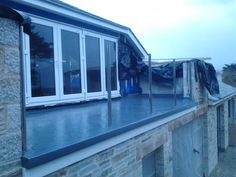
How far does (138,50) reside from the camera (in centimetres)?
1118

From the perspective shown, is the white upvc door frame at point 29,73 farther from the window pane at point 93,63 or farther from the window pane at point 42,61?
the window pane at point 93,63

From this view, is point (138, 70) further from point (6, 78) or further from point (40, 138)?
point (6, 78)

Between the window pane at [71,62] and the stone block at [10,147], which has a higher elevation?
the window pane at [71,62]

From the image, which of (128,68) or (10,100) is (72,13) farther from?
(10,100)

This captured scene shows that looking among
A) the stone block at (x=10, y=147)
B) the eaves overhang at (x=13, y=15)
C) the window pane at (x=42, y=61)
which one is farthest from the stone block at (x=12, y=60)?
the window pane at (x=42, y=61)

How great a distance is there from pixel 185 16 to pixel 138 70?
1097cm

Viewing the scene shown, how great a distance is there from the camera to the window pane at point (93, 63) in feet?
27.7

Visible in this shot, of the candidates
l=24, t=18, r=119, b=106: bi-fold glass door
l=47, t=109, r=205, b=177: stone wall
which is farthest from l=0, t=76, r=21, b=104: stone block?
l=24, t=18, r=119, b=106: bi-fold glass door

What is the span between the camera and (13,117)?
2.57m

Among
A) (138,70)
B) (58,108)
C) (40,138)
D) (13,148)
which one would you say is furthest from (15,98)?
(138,70)

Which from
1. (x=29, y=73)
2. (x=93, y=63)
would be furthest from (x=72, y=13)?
(x=29, y=73)

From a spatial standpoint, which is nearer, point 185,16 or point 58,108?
point 58,108

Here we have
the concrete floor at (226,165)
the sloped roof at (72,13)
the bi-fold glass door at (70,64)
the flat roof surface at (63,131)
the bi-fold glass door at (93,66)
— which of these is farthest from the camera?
the concrete floor at (226,165)

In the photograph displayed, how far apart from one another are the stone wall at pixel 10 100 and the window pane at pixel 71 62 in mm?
4868
